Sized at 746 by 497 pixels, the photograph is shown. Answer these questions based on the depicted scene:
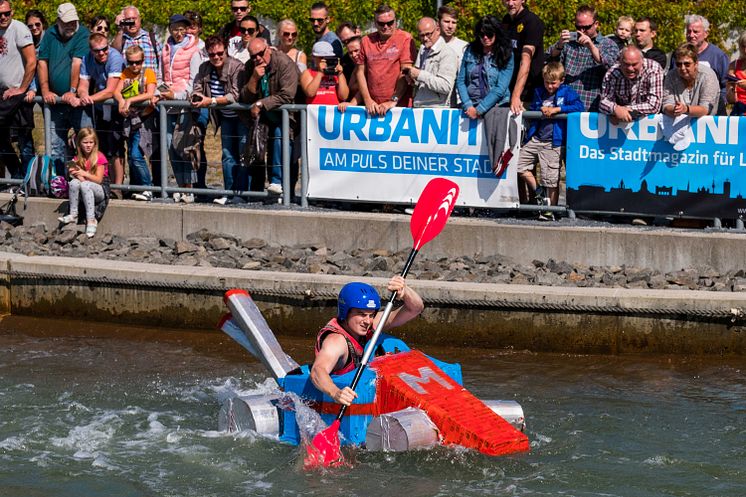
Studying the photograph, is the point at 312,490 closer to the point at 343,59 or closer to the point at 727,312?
the point at 727,312

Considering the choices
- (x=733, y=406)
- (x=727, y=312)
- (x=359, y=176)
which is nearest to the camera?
(x=733, y=406)

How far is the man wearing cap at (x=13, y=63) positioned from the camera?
14797 millimetres

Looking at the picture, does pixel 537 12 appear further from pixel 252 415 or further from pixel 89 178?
pixel 252 415

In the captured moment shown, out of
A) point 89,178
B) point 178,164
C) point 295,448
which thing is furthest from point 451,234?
point 295,448

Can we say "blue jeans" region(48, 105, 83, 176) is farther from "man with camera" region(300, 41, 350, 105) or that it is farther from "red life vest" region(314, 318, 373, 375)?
"red life vest" region(314, 318, 373, 375)

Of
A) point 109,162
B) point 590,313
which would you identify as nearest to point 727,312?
point 590,313

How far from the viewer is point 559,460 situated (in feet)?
29.3

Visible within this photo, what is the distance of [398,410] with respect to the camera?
8914mm

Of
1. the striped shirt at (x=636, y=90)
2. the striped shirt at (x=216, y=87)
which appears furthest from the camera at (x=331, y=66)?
the striped shirt at (x=636, y=90)

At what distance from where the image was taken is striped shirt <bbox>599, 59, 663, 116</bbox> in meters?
12.6

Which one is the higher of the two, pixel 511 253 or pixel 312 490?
pixel 511 253

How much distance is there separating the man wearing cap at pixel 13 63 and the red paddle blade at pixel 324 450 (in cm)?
761

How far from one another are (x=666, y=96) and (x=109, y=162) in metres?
6.01

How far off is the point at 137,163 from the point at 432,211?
5202 mm
